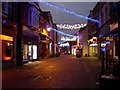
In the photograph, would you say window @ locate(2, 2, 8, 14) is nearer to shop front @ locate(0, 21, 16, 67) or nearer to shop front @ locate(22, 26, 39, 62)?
shop front @ locate(0, 21, 16, 67)

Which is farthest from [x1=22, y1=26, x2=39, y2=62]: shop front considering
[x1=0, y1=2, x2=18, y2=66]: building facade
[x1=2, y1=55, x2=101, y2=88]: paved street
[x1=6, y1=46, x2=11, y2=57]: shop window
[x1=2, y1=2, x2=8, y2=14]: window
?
[x1=2, y1=55, x2=101, y2=88]: paved street

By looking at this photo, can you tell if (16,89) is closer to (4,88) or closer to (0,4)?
(4,88)

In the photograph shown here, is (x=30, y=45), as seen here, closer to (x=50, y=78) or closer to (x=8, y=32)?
(x=8, y=32)

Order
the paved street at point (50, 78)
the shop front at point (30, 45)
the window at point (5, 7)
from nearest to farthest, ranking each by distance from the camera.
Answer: the paved street at point (50, 78)
the window at point (5, 7)
the shop front at point (30, 45)

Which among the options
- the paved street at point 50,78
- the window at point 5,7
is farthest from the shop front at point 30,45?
the paved street at point 50,78

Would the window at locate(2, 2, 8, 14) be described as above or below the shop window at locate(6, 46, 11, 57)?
above

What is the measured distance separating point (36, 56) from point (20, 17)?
13.7 m

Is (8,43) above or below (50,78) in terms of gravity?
above

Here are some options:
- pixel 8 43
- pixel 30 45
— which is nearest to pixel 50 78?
pixel 8 43

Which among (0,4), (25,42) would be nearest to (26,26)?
(25,42)

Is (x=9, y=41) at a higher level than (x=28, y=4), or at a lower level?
lower

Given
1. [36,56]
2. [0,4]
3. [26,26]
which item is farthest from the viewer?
[36,56]

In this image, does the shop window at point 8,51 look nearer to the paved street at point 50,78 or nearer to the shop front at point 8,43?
the shop front at point 8,43

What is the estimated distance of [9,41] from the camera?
1151 inches
